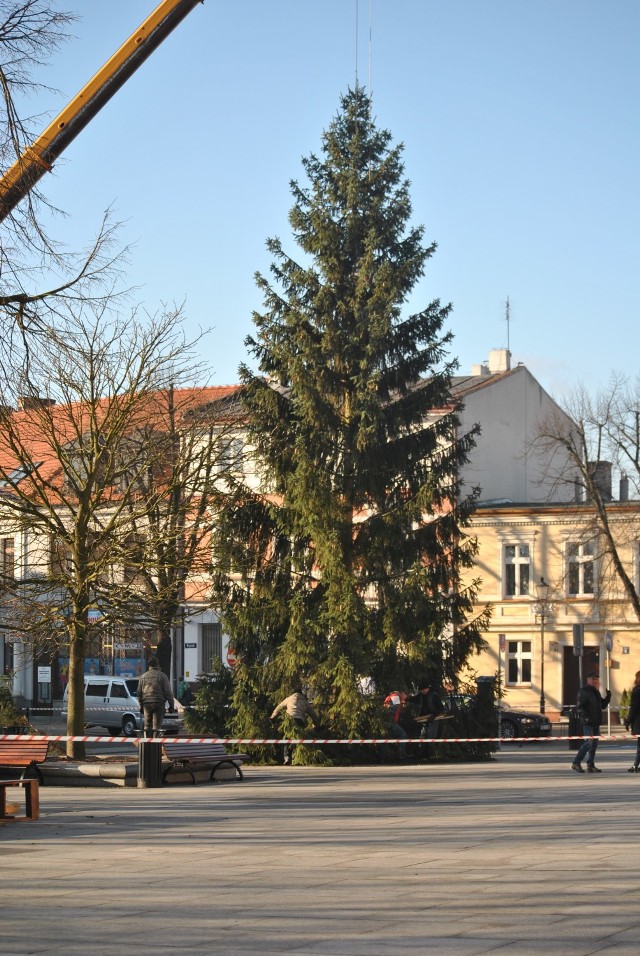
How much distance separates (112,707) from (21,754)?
25.5 metres

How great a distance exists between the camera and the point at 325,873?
1149cm

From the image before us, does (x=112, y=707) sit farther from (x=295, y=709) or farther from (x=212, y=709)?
(x=295, y=709)

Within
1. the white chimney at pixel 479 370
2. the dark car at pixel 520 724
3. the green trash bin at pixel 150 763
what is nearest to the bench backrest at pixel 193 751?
the green trash bin at pixel 150 763

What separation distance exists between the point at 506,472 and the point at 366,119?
32155 mm

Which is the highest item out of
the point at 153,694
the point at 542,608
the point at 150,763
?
the point at 542,608

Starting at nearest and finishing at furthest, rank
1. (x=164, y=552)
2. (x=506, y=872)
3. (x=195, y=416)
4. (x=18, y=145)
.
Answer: (x=506, y=872)
(x=18, y=145)
(x=164, y=552)
(x=195, y=416)

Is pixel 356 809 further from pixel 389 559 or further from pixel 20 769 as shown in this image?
pixel 389 559

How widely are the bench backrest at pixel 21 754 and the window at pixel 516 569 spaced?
3758cm

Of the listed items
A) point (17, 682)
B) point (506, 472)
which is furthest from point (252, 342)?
point (17, 682)

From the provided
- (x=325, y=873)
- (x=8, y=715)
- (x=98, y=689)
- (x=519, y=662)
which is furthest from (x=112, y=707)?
(x=325, y=873)

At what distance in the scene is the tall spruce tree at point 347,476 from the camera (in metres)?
27.6

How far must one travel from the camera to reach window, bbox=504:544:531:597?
55.1 m

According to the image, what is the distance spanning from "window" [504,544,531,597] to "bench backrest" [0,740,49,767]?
37576mm

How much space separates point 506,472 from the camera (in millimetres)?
61000
